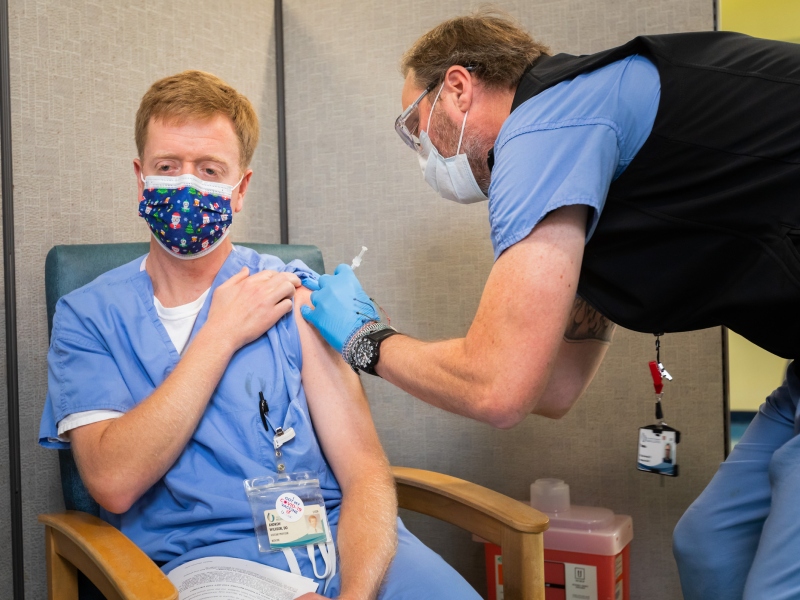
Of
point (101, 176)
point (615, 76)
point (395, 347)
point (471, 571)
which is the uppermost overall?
point (615, 76)

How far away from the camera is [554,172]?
1.08 meters

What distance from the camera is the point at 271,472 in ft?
4.71

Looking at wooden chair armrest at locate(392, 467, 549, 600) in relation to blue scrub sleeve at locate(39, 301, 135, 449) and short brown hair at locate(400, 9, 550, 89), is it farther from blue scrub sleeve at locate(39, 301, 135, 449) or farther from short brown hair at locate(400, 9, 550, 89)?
short brown hair at locate(400, 9, 550, 89)

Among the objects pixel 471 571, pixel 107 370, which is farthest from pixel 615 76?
pixel 471 571

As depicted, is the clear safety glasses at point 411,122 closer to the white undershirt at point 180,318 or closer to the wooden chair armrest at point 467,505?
the white undershirt at point 180,318

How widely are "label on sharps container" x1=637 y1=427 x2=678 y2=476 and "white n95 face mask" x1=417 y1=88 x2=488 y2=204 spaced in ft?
2.35

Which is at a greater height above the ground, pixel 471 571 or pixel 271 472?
pixel 271 472

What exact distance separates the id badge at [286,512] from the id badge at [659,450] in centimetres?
78

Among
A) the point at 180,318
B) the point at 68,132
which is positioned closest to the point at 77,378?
the point at 180,318

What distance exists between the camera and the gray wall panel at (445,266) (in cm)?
204

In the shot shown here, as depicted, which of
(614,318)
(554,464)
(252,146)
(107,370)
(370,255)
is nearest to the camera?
(614,318)

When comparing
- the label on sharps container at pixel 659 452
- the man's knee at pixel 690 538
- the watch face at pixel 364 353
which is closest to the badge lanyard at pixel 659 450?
the label on sharps container at pixel 659 452

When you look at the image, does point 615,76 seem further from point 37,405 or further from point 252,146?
point 37,405

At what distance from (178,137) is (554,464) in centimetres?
140
